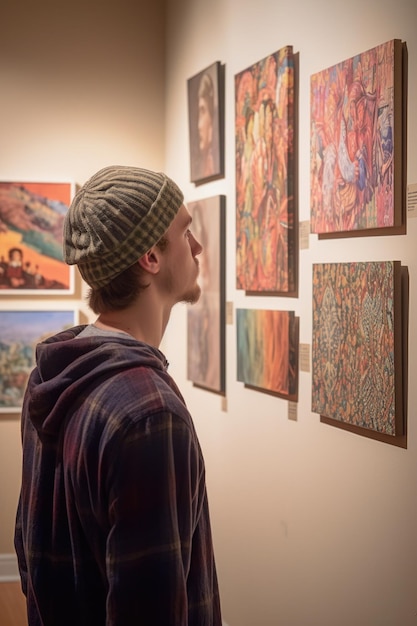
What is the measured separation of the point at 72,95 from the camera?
19.4 ft

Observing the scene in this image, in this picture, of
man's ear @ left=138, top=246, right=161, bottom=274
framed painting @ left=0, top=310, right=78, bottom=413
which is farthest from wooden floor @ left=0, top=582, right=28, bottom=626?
man's ear @ left=138, top=246, right=161, bottom=274

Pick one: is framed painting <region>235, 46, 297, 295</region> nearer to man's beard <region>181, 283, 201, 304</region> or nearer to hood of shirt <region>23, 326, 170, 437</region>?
man's beard <region>181, 283, 201, 304</region>

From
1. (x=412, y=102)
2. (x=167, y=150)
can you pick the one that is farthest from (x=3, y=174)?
(x=412, y=102)

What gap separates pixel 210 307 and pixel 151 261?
287cm

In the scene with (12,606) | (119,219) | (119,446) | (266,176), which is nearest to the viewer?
(119,446)

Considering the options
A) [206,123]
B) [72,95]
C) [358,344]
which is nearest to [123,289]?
[358,344]

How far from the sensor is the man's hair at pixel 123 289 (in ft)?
6.15

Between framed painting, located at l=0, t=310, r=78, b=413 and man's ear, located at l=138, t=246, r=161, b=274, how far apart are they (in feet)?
13.4

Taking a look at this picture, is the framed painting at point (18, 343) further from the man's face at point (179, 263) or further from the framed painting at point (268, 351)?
the man's face at point (179, 263)

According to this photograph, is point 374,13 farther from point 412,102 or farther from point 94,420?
point 94,420

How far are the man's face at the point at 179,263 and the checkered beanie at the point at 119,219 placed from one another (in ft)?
0.15

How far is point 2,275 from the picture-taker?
5840 millimetres

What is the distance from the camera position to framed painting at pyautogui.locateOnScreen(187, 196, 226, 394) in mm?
4598

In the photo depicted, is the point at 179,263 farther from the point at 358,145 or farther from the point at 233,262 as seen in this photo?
the point at 233,262
